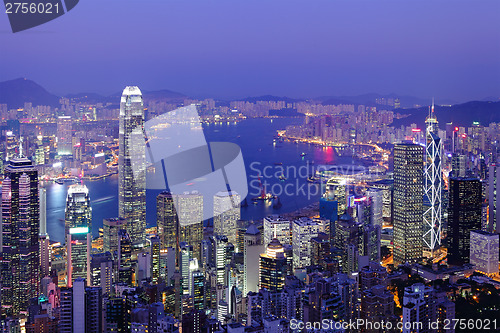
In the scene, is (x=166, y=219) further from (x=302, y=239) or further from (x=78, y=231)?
(x=302, y=239)

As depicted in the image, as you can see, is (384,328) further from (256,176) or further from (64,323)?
(256,176)

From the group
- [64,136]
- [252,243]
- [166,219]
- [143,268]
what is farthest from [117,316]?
[64,136]

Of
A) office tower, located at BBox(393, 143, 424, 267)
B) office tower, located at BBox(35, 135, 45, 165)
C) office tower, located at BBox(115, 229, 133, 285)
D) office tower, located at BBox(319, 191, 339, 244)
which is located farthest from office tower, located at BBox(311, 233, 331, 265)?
office tower, located at BBox(35, 135, 45, 165)

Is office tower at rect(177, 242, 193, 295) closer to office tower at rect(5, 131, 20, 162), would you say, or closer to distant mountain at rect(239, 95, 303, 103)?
office tower at rect(5, 131, 20, 162)

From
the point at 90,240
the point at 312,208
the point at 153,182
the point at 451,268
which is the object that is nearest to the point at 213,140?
the point at 153,182

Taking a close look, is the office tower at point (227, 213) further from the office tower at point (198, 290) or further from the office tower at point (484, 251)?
the office tower at point (484, 251)

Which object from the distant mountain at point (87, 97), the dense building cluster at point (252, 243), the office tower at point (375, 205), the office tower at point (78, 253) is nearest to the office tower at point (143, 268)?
the dense building cluster at point (252, 243)
